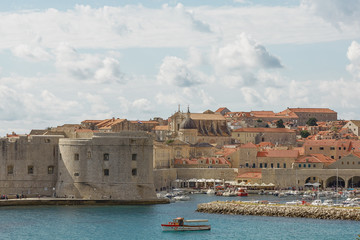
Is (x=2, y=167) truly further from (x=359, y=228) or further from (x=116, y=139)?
(x=359, y=228)

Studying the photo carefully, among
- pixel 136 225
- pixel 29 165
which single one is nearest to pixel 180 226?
pixel 136 225

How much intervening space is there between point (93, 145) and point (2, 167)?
25.4 feet

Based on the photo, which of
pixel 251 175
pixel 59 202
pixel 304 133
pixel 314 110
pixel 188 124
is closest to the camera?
pixel 59 202

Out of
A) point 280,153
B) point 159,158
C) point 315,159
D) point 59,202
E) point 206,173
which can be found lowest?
point 59,202

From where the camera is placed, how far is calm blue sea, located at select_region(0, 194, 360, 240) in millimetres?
49375

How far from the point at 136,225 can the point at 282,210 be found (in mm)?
11475

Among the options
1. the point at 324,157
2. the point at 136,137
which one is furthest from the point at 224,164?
the point at 136,137

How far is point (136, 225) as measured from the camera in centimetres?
5350

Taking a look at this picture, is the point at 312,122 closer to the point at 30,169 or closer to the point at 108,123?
the point at 108,123

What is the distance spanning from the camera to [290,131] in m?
136

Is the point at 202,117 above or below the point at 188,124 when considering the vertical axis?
above

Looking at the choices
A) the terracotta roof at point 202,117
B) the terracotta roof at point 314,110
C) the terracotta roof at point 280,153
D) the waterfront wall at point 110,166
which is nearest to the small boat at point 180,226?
the waterfront wall at point 110,166

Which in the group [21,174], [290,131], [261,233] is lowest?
[261,233]

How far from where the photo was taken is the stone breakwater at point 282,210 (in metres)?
55.9
